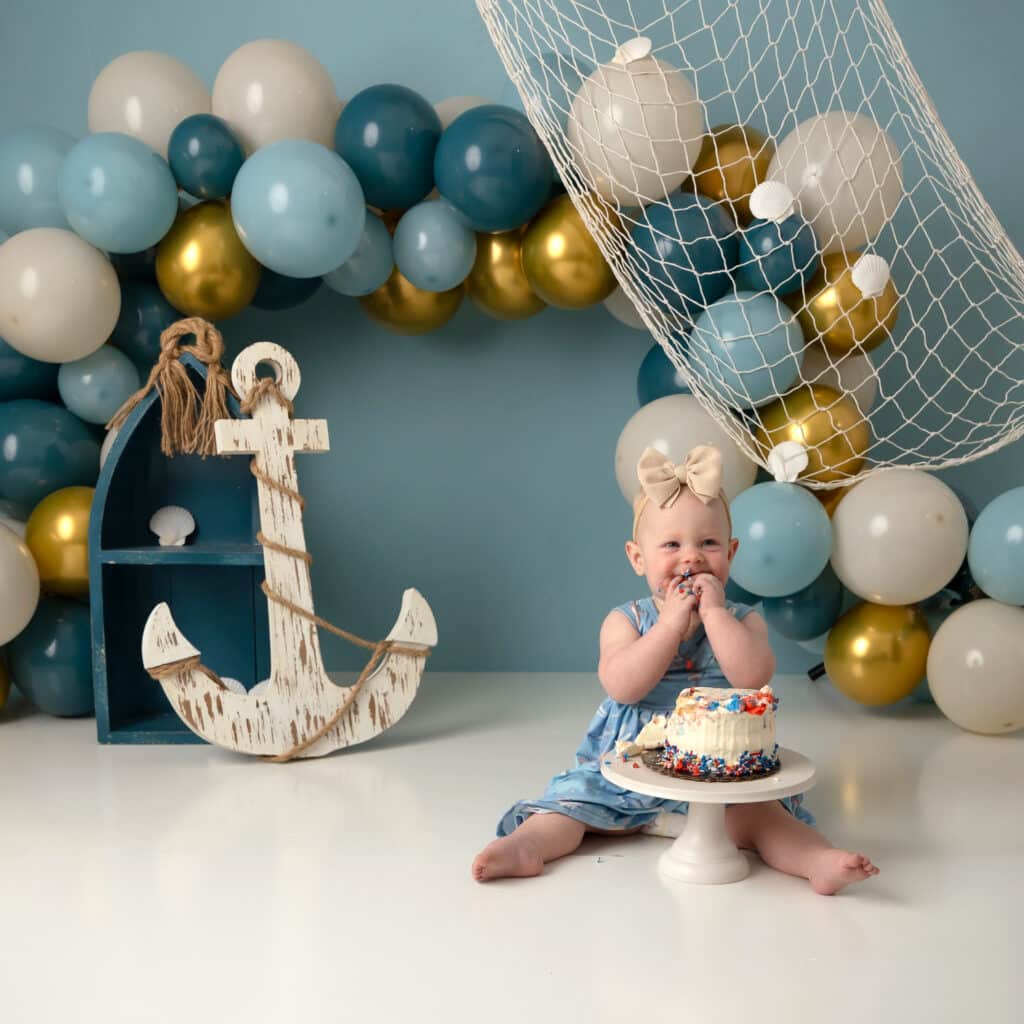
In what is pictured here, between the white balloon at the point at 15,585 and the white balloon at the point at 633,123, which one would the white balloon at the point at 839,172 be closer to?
the white balloon at the point at 633,123

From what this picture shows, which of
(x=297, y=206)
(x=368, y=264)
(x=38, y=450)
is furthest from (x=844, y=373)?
(x=38, y=450)

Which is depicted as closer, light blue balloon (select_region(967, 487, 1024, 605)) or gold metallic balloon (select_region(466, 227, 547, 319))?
light blue balloon (select_region(967, 487, 1024, 605))

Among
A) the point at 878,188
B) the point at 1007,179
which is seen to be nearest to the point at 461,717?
the point at 878,188

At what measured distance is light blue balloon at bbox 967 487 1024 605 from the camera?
2.06 m

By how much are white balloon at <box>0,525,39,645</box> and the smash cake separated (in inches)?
46.2

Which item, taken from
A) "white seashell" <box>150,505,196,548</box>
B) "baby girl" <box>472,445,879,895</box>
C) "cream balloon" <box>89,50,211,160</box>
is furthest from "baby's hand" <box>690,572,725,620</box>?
"cream balloon" <box>89,50,211,160</box>

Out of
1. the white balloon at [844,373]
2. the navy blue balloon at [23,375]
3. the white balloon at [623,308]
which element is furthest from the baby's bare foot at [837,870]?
the navy blue balloon at [23,375]

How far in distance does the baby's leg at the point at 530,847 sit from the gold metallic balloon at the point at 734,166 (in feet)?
3.71

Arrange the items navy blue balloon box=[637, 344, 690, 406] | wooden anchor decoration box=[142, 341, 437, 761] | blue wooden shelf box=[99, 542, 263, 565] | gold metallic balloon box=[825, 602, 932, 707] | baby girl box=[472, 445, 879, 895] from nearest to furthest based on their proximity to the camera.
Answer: baby girl box=[472, 445, 879, 895] < wooden anchor decoration box=[142, 341, 437, 761] < blue wooden shelf box=[99, 542, 263, 565] < gold metallic balloon box=[825, 602, 932, 707] < navy blue balloon box=[637, 344, 690, 406]

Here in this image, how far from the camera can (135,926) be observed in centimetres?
139

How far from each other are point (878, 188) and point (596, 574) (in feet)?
3.20

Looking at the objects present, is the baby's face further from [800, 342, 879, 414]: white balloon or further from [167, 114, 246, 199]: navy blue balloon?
[167, 114, 246, 199]: navy blue balloon

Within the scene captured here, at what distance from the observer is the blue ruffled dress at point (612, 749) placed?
1625 mm

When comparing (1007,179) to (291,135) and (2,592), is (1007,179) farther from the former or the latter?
(2,592)
